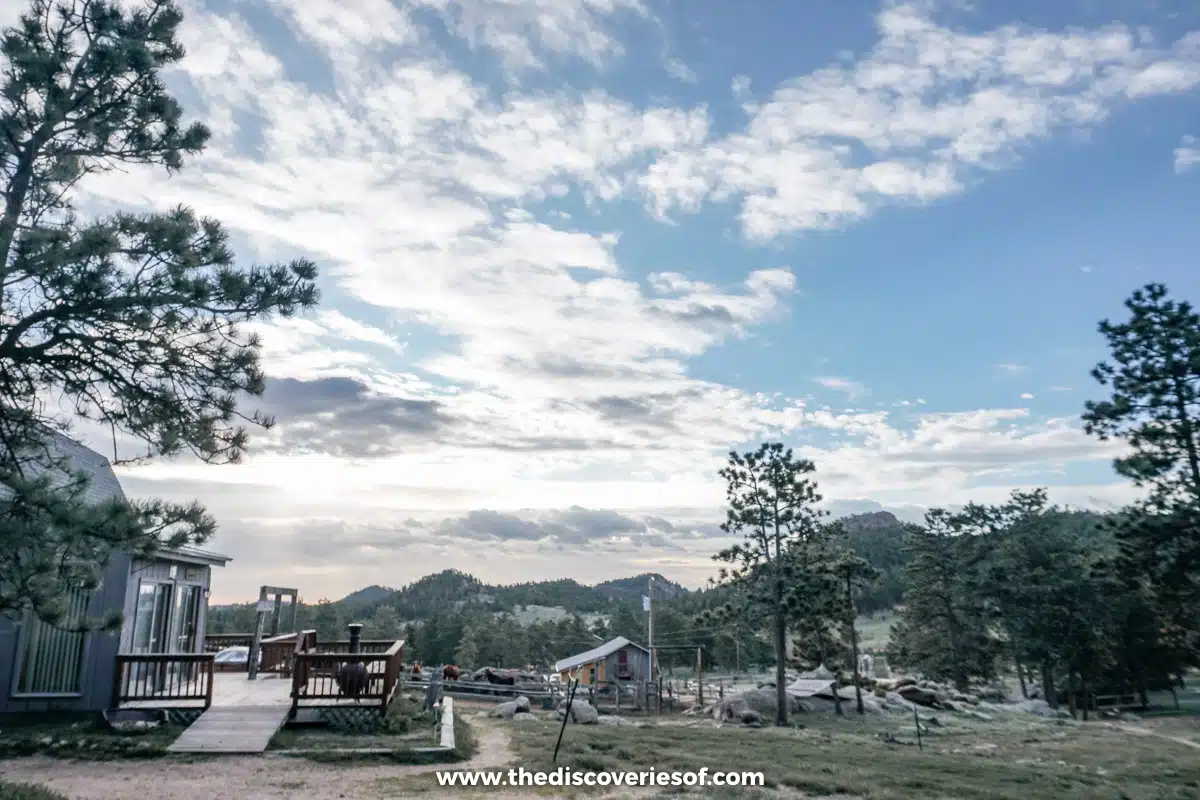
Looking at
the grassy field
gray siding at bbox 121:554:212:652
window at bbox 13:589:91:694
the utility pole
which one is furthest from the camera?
the utility pole

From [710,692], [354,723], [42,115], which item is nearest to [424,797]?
[354,723]

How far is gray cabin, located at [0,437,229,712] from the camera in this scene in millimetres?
13234

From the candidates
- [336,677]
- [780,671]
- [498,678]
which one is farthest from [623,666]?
[336,677]

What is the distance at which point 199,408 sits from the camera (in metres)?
8.57

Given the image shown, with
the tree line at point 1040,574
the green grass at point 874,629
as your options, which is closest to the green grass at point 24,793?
the tree line at point 1040,574

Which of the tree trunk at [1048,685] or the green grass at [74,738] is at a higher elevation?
the green grass at [74,738]

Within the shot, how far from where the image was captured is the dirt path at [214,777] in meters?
9.76

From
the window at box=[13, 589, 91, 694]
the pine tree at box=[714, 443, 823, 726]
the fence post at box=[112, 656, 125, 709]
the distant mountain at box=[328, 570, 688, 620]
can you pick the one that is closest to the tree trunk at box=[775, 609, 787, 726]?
the pine tree at box=[714, 443, 823, 726]

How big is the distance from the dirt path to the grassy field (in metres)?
1.22

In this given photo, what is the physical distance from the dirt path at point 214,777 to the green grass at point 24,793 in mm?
768

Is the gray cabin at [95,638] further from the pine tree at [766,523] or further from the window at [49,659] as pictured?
the pine tree at [766,523]

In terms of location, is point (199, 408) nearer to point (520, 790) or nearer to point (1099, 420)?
point (520, 790)

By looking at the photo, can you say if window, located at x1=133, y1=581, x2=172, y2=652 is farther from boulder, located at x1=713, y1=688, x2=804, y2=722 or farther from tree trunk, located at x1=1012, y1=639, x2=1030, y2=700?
tree trunk, located at x1=1012, y1=639, x2=1030, y2=700

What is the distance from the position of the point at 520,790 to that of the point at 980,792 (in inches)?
279
